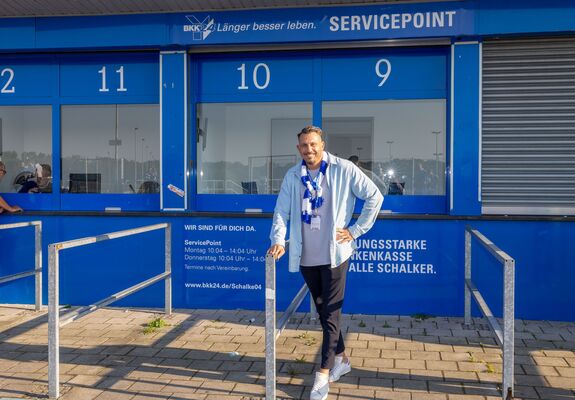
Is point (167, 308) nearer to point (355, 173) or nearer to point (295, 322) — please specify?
point (295, 322)

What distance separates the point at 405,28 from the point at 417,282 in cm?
274

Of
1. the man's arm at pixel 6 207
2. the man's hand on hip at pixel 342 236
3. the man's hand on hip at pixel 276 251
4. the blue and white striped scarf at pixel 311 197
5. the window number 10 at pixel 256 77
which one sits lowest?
the man's hand on hip at pixel 276 251

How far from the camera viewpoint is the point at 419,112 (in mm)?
6875

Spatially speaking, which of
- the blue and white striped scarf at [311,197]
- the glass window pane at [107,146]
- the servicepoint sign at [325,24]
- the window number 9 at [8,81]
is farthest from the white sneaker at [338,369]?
the window number 9 at [8,81]

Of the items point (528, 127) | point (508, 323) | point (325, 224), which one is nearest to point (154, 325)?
point (325, 224)

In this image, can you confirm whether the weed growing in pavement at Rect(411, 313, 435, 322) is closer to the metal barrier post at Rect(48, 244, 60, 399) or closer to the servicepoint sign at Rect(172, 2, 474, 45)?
the servicepoint sign at Rect(172, 2, 474, 45)

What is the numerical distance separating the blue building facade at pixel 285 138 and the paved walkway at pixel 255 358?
54cm

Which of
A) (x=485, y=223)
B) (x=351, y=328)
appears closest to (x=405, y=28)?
(x=485, y=223)

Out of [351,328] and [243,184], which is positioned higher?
[243,184]

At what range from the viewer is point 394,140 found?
6945 millimetres

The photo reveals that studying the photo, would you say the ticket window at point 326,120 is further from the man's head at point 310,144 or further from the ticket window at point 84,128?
the man's head at point 310,144

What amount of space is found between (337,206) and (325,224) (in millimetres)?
154

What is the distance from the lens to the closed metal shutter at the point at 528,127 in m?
6.57

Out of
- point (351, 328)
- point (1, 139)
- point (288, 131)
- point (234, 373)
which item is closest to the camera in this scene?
point (234, 373)
